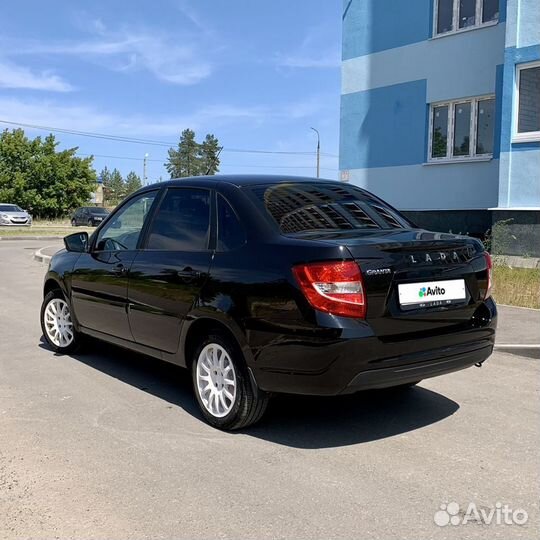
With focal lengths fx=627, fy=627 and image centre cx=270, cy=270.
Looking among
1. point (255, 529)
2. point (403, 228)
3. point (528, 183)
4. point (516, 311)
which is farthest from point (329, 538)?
point (528, 183)

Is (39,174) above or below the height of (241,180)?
above

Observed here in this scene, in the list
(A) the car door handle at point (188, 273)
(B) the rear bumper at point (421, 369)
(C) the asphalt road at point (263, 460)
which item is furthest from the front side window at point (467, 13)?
(A) the car door handle at point (188, 273)

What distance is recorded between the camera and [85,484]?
11.5ft

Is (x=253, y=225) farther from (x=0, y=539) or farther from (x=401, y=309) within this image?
(x=0, y=539)

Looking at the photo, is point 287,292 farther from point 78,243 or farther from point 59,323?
point 59,323

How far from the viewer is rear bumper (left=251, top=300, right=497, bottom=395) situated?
3.65m

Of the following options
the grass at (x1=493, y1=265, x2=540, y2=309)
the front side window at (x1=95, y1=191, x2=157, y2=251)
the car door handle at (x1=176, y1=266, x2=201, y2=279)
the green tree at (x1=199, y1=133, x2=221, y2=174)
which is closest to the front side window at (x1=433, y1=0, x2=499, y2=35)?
the grass at (x1=493, y1=265, x2=540, y2=309)

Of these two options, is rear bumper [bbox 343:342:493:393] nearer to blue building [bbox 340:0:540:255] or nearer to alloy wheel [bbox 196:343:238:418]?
alloy wheel [bbox 196:343:238:418]

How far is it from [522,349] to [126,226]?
4.19m

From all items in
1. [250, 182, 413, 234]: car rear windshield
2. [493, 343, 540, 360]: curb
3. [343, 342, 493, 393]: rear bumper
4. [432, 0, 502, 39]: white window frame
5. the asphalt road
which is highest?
[432, 0, 502, 39]: white window frame

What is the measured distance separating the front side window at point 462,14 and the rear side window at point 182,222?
12760mm

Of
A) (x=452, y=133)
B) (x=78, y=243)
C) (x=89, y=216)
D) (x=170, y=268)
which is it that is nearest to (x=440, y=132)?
(x=452, y=133)

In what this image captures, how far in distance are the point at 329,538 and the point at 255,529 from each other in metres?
0.36

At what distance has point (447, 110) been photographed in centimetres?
1625
